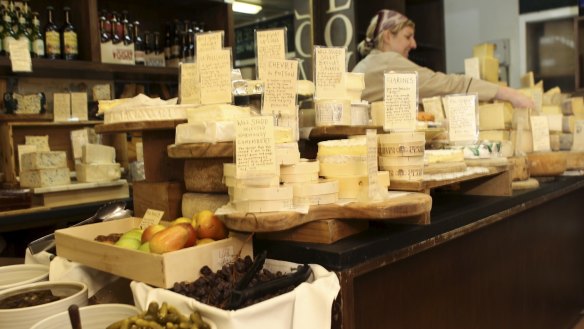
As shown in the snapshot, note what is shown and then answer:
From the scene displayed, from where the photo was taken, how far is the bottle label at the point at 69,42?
3.64 meters

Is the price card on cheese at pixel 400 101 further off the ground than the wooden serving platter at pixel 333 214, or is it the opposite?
the price card on cheese at pixel 400 101

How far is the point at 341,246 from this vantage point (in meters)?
1.47

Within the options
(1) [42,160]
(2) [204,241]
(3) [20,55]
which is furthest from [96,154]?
(2) [204,241]

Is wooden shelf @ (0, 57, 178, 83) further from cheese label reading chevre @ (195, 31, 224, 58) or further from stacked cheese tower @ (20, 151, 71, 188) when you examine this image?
cheese label reading chevre @ (195, 31, 224, 58)

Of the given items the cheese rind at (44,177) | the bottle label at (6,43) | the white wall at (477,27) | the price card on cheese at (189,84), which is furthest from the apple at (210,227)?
the white wall at (477,27)

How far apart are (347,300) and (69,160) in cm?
309

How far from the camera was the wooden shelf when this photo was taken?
3.47 meters

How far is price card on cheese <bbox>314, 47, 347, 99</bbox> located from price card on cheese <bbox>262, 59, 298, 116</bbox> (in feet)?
0.77

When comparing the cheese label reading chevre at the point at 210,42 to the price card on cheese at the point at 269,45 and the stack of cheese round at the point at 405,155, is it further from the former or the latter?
the stack of cheese round at the point at 405,155

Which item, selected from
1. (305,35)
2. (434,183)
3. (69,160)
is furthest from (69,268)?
(305,35)

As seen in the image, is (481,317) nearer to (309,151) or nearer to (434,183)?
(434,183)

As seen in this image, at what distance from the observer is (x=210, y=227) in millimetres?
1571

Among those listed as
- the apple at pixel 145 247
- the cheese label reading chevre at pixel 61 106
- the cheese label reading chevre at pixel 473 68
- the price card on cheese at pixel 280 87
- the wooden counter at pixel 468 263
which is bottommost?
the wooden counter at pixel 468 263

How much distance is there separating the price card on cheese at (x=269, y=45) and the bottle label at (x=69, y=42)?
233 cm
